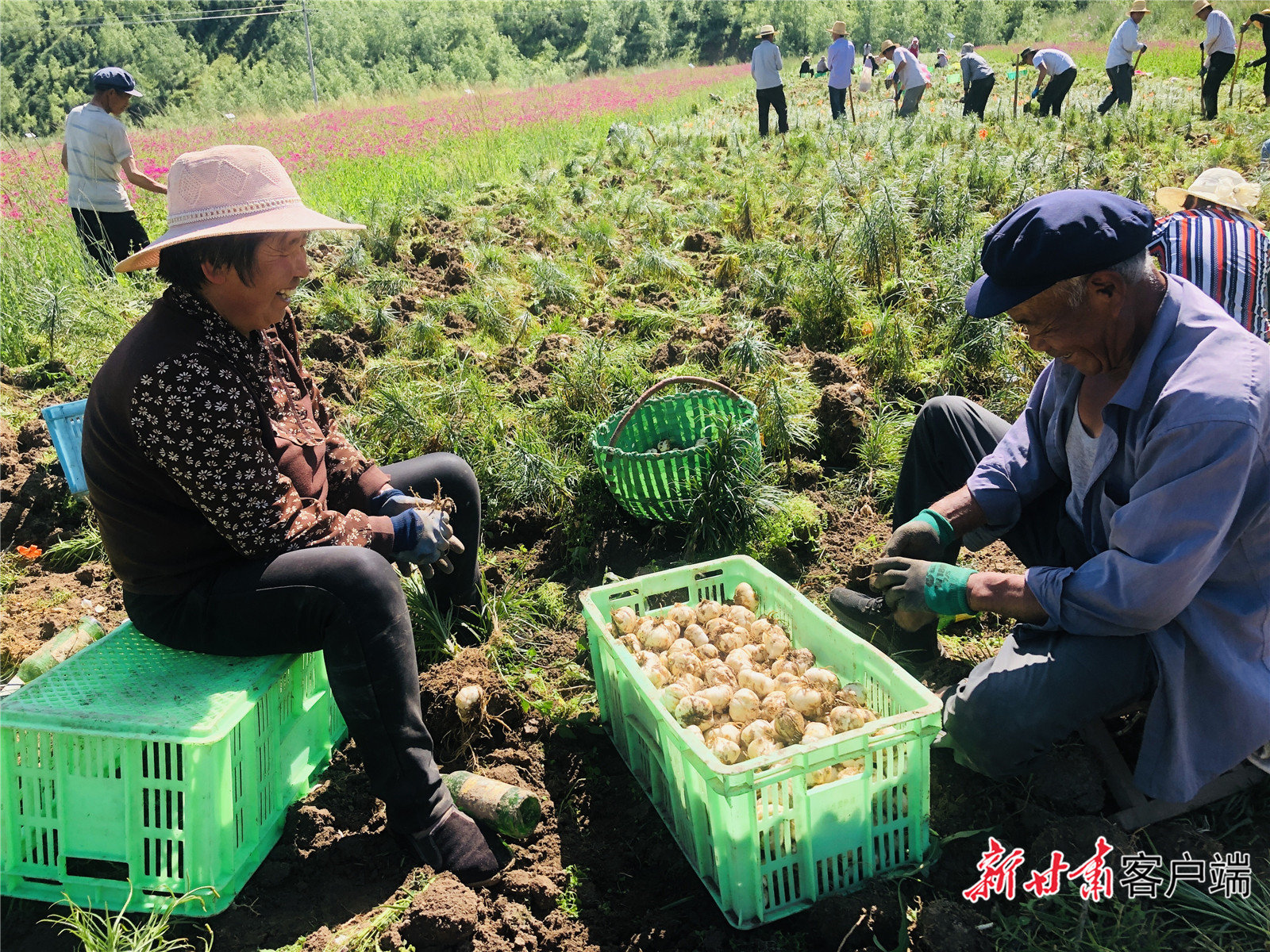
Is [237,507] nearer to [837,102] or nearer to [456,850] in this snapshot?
[456,850]

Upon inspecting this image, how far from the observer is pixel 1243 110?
10.8 meters


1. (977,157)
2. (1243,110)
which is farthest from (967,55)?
(977,157)

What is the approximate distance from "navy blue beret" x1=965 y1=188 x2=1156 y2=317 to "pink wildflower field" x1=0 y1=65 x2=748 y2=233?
7463 mm

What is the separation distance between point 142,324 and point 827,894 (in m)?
2.08

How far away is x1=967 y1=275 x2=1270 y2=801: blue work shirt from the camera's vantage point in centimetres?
183

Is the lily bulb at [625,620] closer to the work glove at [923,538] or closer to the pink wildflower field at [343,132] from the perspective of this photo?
the work glove at [923,538]

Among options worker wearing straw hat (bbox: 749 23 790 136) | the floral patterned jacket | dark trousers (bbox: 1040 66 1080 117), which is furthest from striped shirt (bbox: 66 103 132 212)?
dark trousers (bbox: 1040 66 1080 117)

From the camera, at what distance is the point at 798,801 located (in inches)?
73.2

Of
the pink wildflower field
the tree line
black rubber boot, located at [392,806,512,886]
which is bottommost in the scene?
black rubber boot, located at [392,806,512,886]

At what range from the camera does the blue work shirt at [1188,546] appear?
183 cm

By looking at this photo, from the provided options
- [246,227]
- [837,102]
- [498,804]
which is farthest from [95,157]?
[837,102]

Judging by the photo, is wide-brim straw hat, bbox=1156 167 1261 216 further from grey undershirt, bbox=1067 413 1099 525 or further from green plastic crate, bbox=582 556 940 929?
green plastic crate, bbox=582 556 940 929

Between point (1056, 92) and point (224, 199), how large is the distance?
1262cm

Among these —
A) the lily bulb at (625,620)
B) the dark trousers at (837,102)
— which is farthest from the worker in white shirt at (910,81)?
the lily bulb at (625,620)
